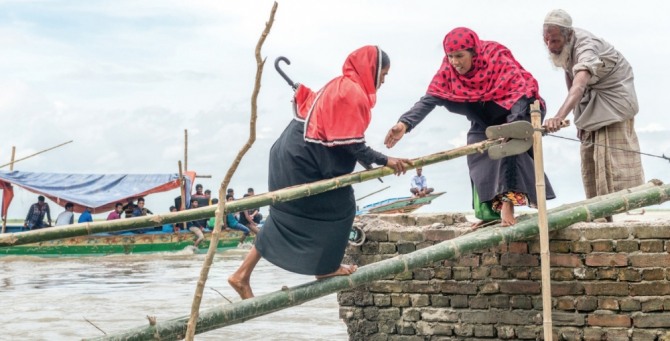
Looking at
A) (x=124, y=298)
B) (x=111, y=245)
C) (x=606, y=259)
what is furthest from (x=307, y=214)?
(x=111, y=245)

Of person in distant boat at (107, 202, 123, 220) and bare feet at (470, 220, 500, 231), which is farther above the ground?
person in distant boat at (107, 202, 123, 220)

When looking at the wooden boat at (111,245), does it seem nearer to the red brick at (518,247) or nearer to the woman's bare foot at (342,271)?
the red brick at (518,247)

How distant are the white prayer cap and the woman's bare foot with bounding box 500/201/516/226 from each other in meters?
1.22

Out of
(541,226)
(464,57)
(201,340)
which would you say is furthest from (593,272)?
(201,340)

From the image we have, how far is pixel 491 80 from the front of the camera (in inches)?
202

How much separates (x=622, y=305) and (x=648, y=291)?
17cm

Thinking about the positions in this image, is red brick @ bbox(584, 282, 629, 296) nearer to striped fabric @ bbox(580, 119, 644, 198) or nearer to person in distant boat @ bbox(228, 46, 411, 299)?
striped fabric @ bbox(580, 119, 644, 198)

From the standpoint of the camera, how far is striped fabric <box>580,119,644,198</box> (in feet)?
19.7

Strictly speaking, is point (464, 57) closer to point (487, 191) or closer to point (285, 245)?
point (487, 191)

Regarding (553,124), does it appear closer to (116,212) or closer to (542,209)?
(542,209)

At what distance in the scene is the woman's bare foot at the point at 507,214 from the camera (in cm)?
527

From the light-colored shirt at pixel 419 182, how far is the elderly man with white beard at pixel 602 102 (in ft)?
49.1

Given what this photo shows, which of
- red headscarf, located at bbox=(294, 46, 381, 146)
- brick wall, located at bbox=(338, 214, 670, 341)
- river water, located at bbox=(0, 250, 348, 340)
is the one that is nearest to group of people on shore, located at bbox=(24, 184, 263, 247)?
river water, located at bbox=(0, 250, 348, 340)

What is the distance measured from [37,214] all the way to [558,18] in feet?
57.4
